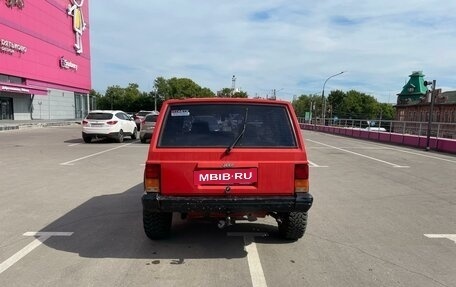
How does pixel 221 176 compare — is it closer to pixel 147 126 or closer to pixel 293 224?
pixel 293 224

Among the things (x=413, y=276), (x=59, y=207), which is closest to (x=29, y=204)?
(x=59, y=207)

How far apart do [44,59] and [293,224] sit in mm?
53404

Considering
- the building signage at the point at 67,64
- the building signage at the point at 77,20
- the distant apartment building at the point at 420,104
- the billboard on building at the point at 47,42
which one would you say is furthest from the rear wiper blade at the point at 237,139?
the distant apartment building at the point at 420,104

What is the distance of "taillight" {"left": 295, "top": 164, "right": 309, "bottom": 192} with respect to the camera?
189 inches

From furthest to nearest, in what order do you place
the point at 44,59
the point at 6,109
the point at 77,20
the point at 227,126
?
1. the point at 77,20
2. the point at 44,59
3. the point at 6,109
4. the point at 227,126

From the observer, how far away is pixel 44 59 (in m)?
52.3

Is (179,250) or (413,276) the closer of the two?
(413,276)

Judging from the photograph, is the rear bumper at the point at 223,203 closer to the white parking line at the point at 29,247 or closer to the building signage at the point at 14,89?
the white parking line at the point at 29,247

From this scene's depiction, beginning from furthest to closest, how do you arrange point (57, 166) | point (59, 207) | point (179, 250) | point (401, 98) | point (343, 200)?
point (401, 98) → point (57, 166) → point (343, 200) → point (59, 207) → point (179, 250)

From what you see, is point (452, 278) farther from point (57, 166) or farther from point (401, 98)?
point (401, 98)

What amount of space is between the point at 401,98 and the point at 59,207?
108m

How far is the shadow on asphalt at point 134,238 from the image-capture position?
495 centimetres

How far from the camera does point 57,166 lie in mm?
12375

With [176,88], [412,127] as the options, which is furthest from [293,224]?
[176,88]
